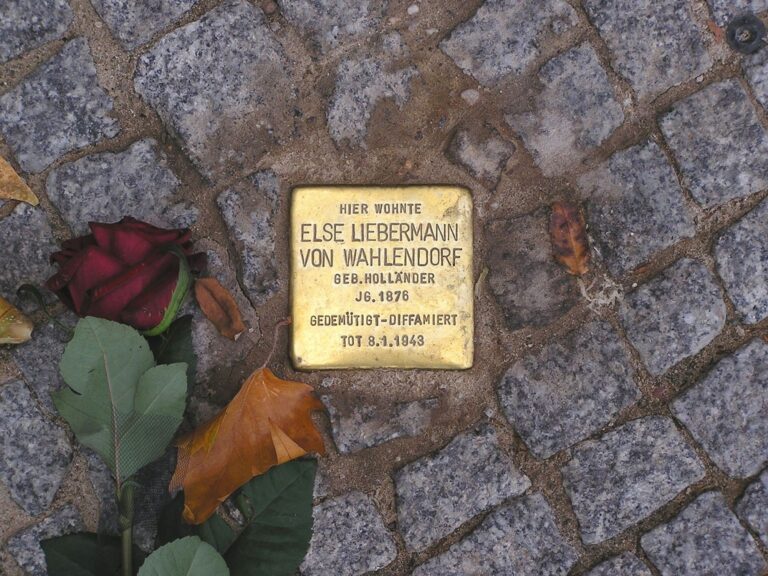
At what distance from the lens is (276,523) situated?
141 centimetres

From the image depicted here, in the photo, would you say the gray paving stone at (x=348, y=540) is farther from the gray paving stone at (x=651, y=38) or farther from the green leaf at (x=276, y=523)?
the gray paving stone at (x=651, y=38)

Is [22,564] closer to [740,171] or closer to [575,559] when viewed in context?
[575,559]

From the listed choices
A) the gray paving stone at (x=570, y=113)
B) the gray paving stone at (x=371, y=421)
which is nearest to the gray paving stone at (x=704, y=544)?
the gray paving stone at (x=371, y=421)

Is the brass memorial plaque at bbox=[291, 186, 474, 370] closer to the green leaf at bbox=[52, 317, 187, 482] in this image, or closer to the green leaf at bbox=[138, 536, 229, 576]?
the green leaf at bbox=[52, 317, 187, 482]

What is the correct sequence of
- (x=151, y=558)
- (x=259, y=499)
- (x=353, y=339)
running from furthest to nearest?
(x=353, y=339), (x=259, y=499), (x=151, y=558)

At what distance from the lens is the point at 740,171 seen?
59.8 inches

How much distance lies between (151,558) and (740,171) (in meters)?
1.48

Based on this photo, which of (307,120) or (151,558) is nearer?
(151,558)

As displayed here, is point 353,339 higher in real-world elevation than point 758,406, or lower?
higher

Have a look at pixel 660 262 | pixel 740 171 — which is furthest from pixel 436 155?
pixel 740 171

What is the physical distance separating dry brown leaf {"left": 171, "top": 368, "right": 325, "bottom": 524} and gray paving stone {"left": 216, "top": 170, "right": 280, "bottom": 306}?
0.21 m

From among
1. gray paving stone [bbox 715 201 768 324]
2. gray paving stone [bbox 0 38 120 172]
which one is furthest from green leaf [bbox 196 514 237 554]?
gray paving stone [bbox 715 201 768 324]

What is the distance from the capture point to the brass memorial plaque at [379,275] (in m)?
1.51

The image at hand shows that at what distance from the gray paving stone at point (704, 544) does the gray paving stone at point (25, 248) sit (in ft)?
4.88
